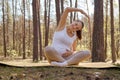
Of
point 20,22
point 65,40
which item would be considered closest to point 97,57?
point 65,40

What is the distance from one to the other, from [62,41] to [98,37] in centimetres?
468

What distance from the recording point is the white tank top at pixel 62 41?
620 cm

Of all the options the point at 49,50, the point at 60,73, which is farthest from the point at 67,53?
the point at 60,73

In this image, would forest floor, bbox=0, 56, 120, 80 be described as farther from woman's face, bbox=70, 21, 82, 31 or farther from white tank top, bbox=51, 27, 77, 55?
woman's face, bbox=70, 21, 82, 31

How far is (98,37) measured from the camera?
1073cm

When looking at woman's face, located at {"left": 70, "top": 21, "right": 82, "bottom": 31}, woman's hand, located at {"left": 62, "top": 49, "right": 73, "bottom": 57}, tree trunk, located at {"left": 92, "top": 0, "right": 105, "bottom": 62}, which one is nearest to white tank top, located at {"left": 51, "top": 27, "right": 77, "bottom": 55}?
woman's hand, located at {"left": 62, "top": 49, "right": 73, "bottom": 57}

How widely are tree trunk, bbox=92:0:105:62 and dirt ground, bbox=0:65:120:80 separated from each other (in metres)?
4.90

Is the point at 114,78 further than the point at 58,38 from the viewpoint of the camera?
No

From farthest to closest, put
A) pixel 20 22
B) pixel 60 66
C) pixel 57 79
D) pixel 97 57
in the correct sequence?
pixel 20 22, pixel 97 57, pixel 60 66, pixel 57 79

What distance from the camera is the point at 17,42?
4512 centimetres

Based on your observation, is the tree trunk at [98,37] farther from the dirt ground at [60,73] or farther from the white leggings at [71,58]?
the dirt ground at [60,73]

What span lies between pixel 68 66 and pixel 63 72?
21.2 inches

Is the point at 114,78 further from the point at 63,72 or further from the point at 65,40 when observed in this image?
the point at 65,40

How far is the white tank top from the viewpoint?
620 cm
